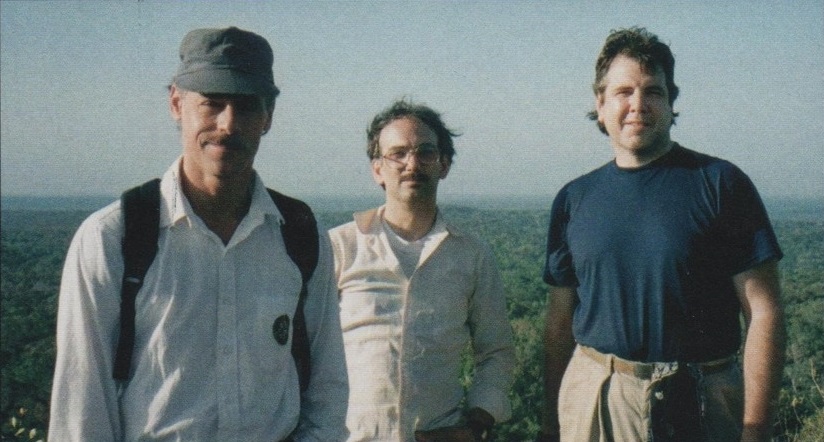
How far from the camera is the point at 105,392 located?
202 cm

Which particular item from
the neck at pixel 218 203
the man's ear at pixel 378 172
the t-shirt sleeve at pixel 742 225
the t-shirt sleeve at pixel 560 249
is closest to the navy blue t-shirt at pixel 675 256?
the t-shirt sleeve at pixel 742 225

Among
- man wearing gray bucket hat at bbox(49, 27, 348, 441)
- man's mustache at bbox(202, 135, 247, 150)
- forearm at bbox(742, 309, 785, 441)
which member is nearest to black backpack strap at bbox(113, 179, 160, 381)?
man wearing gray bucket hat at bbox(49, 27, 348, 441)

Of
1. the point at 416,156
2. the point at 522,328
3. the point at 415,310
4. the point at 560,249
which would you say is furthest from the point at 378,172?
the point at 522,328

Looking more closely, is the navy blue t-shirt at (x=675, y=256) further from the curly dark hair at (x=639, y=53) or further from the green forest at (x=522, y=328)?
the green forest at (x=522, y=328)

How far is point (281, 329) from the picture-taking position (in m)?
2.26

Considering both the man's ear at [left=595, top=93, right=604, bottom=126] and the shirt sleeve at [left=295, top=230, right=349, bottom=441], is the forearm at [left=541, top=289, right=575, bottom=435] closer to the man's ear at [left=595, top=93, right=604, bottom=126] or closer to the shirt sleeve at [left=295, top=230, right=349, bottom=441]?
the man's ear at [left=595, top=93, right=604, bottom=126]

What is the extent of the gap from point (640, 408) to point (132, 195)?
6.60 ft

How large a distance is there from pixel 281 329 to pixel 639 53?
1877 millimetres

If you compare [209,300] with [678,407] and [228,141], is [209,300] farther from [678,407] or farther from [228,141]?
[678,407]

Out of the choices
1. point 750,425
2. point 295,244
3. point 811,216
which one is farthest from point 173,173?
point 811,216

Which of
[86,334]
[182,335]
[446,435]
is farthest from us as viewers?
[446,435]

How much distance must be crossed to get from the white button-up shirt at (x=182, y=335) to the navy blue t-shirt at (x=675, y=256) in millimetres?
1283

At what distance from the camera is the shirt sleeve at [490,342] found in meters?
3.33

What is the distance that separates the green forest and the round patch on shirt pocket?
0.52 m
